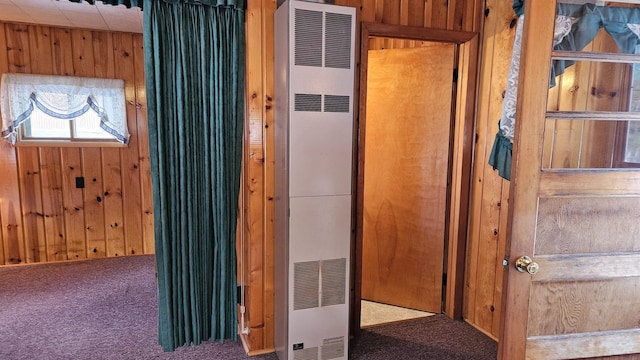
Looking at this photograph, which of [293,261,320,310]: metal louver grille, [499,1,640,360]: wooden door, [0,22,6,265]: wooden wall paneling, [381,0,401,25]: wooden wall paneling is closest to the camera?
[499,1,640,360]: wooden door

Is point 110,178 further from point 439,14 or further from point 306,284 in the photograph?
Answer: point 439,14

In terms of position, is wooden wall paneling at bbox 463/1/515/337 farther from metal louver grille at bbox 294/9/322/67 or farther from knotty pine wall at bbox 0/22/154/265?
knotty pine wall at bbox 0/22/154/265

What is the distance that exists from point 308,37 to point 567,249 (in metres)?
1.55

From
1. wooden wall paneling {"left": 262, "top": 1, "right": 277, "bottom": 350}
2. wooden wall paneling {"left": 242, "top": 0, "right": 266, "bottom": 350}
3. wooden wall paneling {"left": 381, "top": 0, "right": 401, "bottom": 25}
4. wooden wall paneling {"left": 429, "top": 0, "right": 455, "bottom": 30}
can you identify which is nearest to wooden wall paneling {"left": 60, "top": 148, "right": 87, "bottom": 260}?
wooden wall paneling {"left": 242, "top": 0, "right": 266, "bottom": 350}

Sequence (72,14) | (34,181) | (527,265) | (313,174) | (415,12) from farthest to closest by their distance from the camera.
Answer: (34,181) → (72,14) → (415,12) → (313,174) → (527,265)

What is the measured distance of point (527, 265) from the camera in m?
1.53

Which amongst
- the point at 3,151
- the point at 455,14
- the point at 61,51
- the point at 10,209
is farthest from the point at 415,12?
the point at 10,209

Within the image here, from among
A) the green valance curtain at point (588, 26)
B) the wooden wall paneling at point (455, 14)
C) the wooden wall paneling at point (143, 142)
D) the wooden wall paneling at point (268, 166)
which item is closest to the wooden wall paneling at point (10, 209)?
the wooden wall paneling at point (143, 142)

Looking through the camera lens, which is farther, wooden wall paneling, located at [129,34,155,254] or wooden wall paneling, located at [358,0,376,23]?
wooden wall paneling, located at [129,34,155,254]

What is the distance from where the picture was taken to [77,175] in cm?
413

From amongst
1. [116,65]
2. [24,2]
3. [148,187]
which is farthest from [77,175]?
[24,2]

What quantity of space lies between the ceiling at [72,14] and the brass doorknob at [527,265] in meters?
3.17

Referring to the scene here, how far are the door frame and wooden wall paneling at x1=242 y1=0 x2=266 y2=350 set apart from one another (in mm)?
631

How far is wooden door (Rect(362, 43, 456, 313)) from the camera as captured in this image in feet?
9.88
